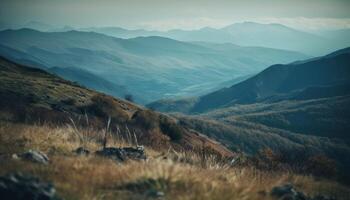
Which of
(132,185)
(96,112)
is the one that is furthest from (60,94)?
(132,185)

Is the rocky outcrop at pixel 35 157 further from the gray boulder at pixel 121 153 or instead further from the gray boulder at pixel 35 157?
the gray boulder at pixel 121 153

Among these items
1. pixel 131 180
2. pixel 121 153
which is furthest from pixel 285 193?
pixel 121 153

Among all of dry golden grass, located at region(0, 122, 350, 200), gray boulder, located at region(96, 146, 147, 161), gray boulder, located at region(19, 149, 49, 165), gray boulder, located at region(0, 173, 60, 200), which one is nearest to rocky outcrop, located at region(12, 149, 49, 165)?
gray boulder, located at region(19, 149, 49, 165)

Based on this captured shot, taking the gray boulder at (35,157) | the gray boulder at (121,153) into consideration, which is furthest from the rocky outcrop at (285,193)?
the gray boulder at (35,157)

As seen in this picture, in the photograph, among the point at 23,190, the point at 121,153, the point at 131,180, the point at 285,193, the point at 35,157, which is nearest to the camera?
the point at 23,190

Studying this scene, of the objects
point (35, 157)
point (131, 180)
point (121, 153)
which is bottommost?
point (121, 153)

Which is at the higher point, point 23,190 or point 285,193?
point 23,190

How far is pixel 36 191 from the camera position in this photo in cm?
564

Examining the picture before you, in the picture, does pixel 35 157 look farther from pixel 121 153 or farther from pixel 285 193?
pixel 285 193

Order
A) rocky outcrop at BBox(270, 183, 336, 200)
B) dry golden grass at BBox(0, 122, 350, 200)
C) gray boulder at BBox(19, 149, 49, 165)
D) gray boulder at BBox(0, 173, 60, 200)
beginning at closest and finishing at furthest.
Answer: gray boulder at BBox(0, 173, 60, 200)
dry golden grass at BBox(0, 122, 350, 200)
gray boulder at BBox(19, 149, 49, 165)
rocky outcrop at BBox(270, 183, 336, 200)

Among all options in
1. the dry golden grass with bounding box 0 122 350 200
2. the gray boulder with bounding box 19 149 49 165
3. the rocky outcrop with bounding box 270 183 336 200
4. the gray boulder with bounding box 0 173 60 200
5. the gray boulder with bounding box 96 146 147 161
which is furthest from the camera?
the gray boulder with bounding box 96 146 147 161

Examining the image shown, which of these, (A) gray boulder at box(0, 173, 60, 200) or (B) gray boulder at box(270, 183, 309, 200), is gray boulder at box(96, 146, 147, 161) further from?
(A) gray boulder at box(0, 173, 60, 200)

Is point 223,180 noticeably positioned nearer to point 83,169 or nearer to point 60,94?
point 83,169

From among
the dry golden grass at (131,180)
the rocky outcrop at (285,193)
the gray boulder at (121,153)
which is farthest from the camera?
the gray boulder at (121,153)
